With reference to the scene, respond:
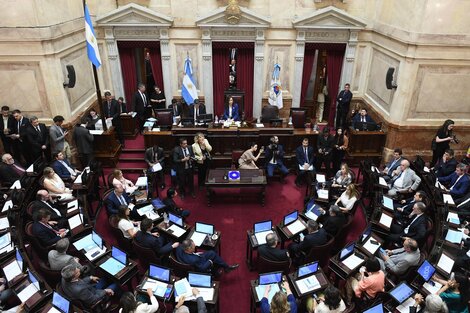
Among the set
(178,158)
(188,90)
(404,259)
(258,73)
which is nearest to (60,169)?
(178,158)

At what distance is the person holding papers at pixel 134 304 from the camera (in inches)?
178

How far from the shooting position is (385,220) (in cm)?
692

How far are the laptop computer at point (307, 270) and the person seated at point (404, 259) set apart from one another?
3.67 ft

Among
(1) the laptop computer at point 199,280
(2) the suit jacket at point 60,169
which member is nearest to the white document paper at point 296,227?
(1) the laptop computer at point 199,280

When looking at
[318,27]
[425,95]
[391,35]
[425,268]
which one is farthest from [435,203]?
[318,27]

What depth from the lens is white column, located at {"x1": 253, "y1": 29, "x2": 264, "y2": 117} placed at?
11.2 m

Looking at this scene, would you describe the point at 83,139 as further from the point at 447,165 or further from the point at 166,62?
the point at 447,165

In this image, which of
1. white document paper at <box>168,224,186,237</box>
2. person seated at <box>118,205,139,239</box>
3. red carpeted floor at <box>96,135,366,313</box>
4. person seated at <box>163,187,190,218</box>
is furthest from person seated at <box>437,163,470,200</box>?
person seated at <box>118,205,139,239</box>

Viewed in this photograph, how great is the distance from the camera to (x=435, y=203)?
716 cm

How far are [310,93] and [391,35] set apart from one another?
441 cm

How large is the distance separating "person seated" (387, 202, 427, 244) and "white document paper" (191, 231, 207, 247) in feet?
11.4

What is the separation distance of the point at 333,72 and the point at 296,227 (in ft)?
22.4

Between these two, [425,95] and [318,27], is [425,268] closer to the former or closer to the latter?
[425,95]

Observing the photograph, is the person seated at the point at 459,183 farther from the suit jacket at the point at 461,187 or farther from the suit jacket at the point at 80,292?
the suit jacket at the point at 80,292
